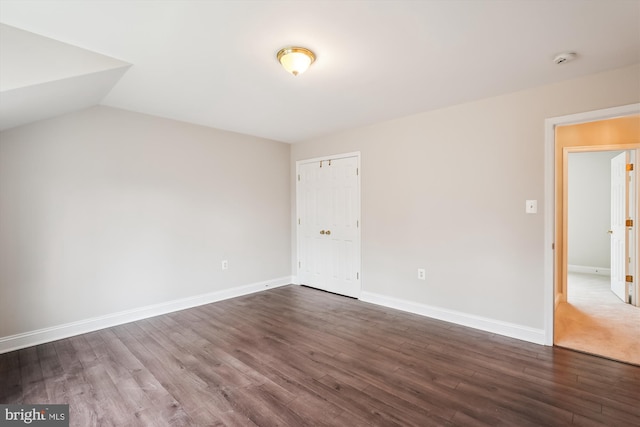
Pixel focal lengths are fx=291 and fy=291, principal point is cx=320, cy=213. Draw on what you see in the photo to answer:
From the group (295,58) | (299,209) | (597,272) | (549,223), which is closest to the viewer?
(295,58)

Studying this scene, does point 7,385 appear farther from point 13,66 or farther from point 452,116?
point 452,116

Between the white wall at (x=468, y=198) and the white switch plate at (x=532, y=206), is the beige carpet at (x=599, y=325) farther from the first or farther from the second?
the white switch plate at (x=532, y=206)

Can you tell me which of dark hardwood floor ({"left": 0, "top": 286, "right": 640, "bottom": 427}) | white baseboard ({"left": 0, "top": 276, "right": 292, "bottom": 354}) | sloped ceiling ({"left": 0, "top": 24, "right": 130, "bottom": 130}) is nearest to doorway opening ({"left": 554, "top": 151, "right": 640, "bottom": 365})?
dark hardwood floor ({"left": 0, "top": 286, "right": 640, "bottom": 427})

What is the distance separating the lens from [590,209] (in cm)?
581

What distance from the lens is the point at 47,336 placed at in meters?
2.92

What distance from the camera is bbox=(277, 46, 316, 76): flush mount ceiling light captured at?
2.11 m

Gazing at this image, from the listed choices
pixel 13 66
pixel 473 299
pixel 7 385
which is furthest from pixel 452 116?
pixel 7 385

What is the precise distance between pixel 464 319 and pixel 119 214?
412 centimetres

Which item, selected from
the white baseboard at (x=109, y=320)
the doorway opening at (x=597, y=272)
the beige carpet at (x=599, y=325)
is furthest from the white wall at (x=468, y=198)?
the white baseboard at (x=109, y=320)

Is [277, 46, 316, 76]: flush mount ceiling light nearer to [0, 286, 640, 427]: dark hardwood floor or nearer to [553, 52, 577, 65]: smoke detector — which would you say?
[553, 52, 577, 65]: smoke detector

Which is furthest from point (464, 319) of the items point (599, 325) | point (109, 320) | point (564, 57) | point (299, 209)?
point (109, 320)

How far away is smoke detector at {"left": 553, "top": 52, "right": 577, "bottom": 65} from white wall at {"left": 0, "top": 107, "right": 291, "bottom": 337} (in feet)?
12.4

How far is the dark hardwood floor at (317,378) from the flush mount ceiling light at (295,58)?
7.85ft

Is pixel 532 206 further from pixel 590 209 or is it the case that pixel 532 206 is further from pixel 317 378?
pixel 590 209
